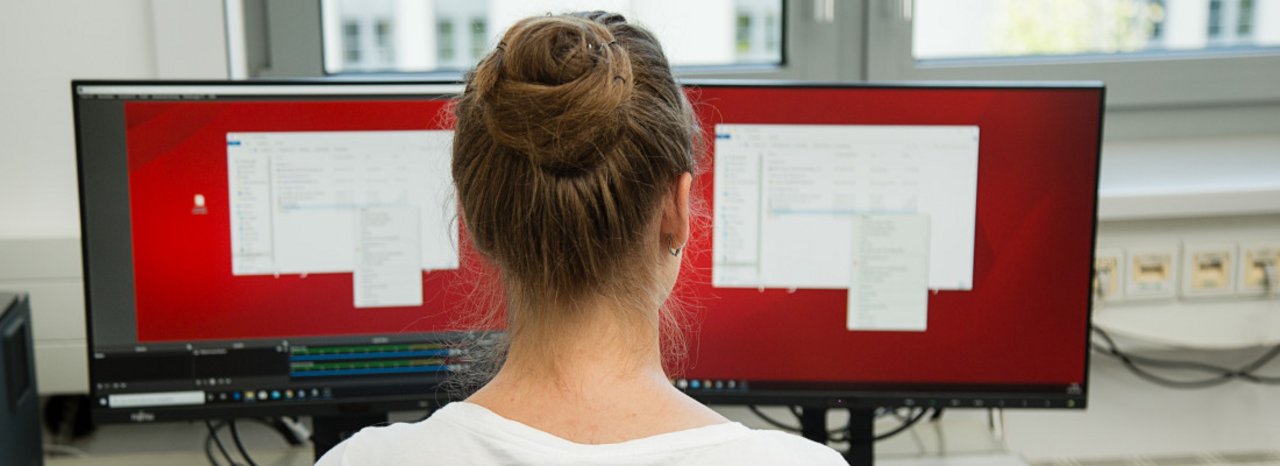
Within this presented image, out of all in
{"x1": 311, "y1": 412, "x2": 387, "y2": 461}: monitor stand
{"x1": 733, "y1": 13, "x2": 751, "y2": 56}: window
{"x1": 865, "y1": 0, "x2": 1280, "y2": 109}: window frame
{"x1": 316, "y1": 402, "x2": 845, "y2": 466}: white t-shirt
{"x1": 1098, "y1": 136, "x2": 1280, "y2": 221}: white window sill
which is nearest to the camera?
{"x1": 316, "y1": 402, "x2": 845, "y2": 466}: white t-shirt

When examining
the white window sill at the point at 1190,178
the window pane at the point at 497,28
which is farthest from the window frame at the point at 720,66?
the white window sill at the point at 1190,178

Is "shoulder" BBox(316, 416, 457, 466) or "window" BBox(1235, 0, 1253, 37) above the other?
"window" BBox(1235, 0, 1253, 37)

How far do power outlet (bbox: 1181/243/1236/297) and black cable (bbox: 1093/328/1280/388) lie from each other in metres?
0.11

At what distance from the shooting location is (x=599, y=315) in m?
0.80

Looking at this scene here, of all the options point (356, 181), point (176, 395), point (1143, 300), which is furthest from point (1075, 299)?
point (176, 395)

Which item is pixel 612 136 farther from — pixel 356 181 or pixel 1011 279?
pixel 1011 279

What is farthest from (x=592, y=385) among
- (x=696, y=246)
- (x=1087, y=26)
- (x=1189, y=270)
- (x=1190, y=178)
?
(x=1087, y=26)

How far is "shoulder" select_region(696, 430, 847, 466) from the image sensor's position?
74 cm

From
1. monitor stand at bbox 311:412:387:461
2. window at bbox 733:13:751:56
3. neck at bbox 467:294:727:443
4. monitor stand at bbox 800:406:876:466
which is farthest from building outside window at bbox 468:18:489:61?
neck at bbox 467:294:727:443

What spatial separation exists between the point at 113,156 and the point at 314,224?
0.66 ft

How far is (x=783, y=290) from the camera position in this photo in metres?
1.24

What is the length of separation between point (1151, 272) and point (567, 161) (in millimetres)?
1079

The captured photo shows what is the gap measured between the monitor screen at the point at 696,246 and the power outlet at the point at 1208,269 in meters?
0.40

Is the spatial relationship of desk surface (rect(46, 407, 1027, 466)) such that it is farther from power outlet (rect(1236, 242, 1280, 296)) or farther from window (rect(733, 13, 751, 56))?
window (rect(733, 13, 751, 56))
